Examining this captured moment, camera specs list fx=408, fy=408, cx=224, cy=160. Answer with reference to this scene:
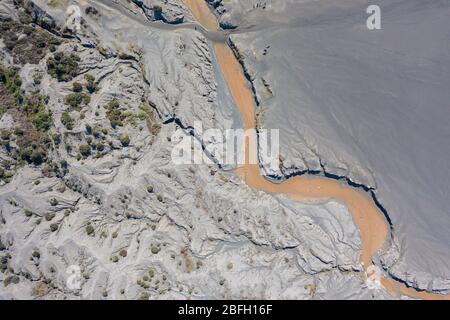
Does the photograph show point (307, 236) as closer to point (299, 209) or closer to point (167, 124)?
point (299, 209)

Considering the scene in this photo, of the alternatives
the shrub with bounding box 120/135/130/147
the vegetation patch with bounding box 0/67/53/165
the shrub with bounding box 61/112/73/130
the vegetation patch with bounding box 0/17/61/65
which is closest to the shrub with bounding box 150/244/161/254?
the shrub with bounding box 120/135/130/147

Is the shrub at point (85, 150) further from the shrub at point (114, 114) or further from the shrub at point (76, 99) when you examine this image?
the shrub at point (76, 99)

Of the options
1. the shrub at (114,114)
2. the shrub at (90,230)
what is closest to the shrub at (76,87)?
the shrub at (114,114)

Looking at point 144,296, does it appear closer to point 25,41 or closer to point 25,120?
point 25,120

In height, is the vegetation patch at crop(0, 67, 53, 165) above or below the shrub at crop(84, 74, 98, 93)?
below

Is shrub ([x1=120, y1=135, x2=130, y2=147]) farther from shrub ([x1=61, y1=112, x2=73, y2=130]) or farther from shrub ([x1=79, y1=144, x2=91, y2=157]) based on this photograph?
shrub ([x1=61, y1=112, x2=73, y2=130])
